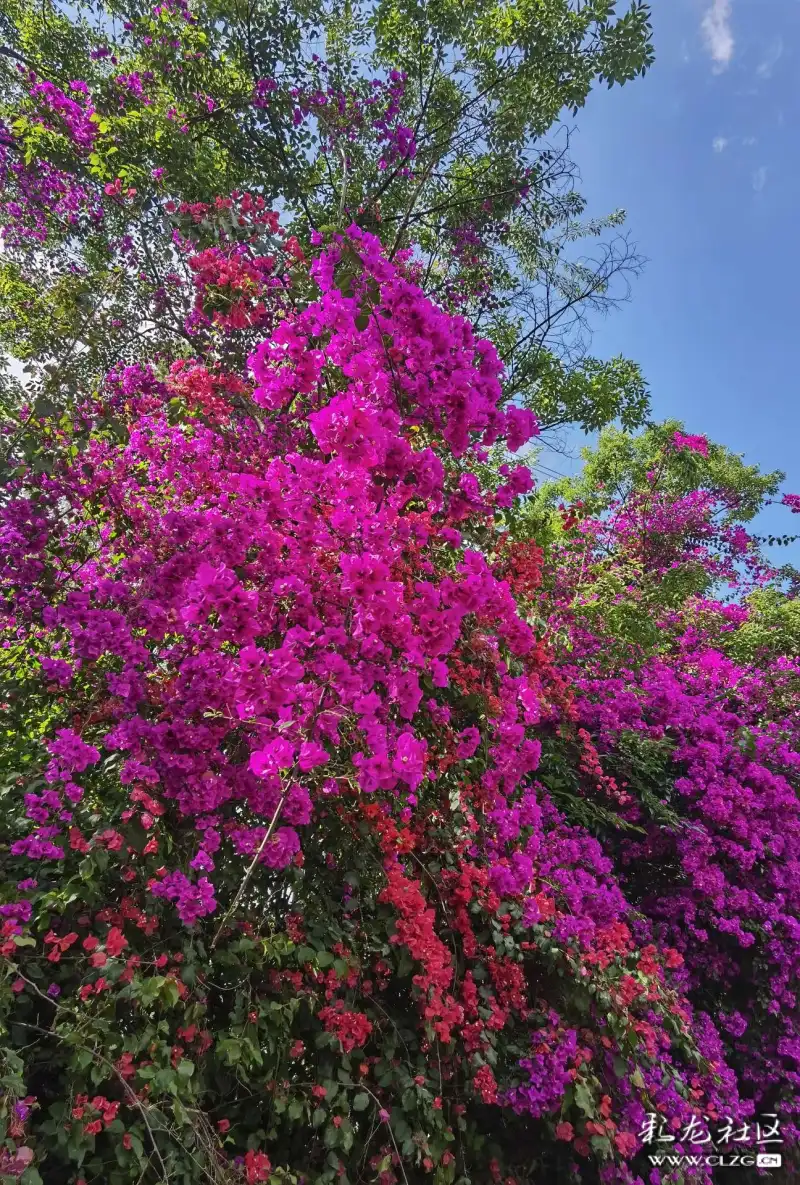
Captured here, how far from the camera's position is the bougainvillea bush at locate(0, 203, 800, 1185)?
157cm

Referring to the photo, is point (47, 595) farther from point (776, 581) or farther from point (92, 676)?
point (776, 581)

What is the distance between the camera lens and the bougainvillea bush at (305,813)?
1.57 meters

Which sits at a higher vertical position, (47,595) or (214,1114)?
(47,595)

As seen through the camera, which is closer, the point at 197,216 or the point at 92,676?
the point at 92,676

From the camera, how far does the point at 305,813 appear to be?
171 cm

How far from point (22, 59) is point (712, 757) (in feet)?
20.6

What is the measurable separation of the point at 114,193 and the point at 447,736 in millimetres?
3967

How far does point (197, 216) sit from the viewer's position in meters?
2.89

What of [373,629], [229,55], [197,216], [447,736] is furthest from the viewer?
[229,55]

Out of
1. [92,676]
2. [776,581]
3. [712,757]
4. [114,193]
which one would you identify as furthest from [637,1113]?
[776,581]

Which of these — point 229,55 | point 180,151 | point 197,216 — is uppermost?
point 229,55

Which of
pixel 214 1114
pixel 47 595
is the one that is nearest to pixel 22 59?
pixel 47 595

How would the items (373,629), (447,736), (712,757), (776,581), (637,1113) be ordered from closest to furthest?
(373,629)
(637,1113)
(447,736)
(712,757)
(776,581)

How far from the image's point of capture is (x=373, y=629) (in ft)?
5.56
